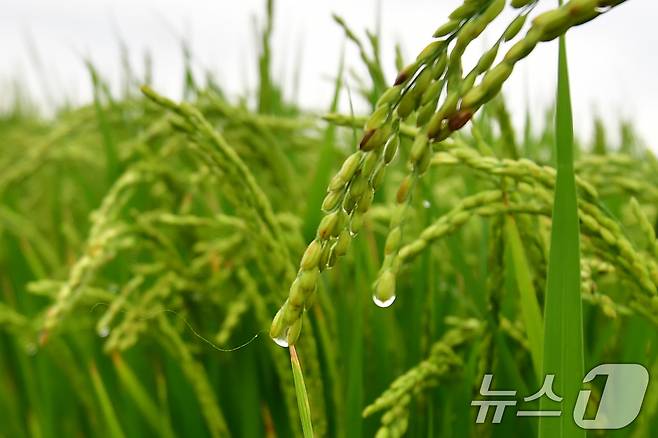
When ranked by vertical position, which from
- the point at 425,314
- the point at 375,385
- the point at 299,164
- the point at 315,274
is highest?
the point at 299,164

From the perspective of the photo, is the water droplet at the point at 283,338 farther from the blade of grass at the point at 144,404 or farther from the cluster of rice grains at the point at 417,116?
the blade of grass at the point at 144,404

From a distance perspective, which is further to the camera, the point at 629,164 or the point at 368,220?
the point at 368,220

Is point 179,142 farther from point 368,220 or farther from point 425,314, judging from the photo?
point 425,314

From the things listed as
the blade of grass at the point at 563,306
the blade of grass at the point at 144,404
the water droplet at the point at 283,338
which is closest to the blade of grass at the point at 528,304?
the blade of grass at the point at 563,306

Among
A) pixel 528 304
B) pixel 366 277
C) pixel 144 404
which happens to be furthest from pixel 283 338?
pixel 144 404

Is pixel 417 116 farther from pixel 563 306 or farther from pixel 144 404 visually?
pixel 144 404

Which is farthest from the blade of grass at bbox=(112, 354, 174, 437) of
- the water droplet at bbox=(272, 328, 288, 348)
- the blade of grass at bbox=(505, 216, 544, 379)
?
the water droplet at bbox=(272, 328, 288, 348)

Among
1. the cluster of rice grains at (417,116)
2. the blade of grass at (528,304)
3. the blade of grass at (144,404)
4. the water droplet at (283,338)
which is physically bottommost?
the blade of grass at (144,404)

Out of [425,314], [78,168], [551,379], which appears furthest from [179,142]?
[78,168]
